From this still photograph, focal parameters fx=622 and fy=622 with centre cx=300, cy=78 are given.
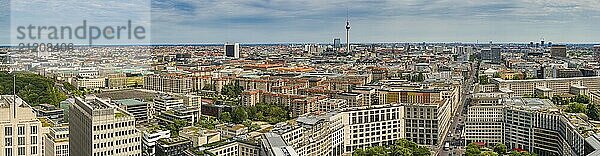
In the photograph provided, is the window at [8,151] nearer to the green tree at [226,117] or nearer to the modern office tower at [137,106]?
the modern office tower at [137,106]

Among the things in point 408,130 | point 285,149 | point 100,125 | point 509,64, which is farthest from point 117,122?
point 509,64

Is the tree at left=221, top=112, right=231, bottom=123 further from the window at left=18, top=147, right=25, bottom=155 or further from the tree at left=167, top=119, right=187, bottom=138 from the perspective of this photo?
the window at left=18, top=147, right=25, bottom=155

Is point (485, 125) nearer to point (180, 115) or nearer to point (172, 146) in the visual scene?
point (180, 115)

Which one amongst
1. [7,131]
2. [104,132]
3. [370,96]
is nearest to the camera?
[7,131]

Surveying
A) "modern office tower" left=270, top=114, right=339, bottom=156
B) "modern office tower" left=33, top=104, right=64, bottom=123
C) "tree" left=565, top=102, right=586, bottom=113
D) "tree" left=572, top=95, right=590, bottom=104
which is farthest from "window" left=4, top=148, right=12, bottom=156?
"tree" left=572, top=95, right=590, bottom=104

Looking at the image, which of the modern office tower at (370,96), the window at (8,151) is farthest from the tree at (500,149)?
the window at (8,151)

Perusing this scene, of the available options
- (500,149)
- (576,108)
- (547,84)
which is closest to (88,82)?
(500,149)

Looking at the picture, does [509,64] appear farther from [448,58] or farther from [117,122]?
[117,122]
